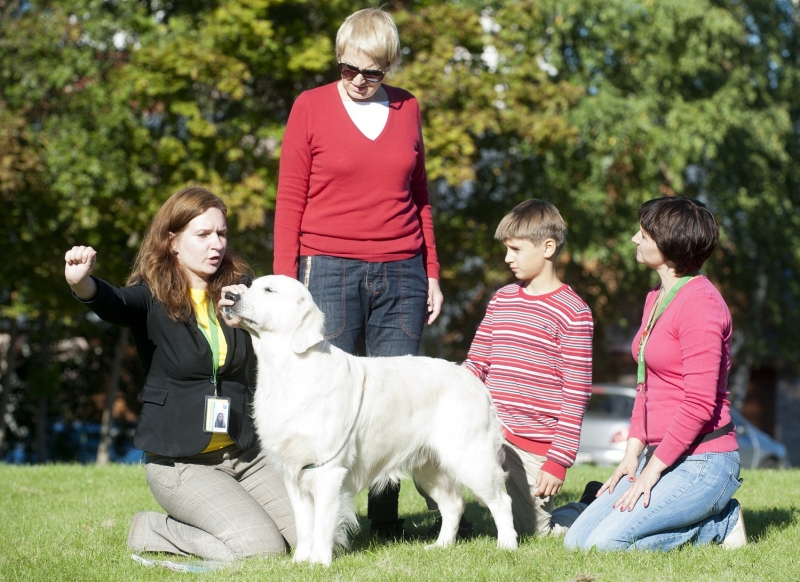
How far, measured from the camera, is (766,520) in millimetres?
5637

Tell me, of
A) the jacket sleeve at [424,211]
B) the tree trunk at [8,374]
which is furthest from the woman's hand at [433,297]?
the tree trunk at [8,374]

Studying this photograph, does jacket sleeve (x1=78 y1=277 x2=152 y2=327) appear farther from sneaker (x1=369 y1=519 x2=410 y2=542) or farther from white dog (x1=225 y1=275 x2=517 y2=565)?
sneaker (x1=369 y1=519 x2=410 y2=542)

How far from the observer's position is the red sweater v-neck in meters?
4.91

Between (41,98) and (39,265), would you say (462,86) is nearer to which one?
(41,98)

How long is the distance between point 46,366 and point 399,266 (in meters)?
15.2

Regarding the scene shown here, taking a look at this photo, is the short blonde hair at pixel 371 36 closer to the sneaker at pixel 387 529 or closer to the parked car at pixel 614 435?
the sneaker at pixel 387 529

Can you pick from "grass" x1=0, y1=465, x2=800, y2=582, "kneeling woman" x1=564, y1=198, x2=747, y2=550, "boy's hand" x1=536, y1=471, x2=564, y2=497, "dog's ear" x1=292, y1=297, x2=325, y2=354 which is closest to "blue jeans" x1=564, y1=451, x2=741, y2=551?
"kneeling woman" x1=564, y1=198, x2=747, y2=550

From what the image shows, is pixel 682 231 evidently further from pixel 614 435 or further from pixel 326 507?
pixel 614 435

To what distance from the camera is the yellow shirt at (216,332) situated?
4906 millimetres

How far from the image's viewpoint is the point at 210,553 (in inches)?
182

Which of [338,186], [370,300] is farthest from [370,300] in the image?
[338,186]

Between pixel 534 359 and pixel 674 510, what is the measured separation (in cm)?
113

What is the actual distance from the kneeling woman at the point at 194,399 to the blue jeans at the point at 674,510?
1698 millimetres

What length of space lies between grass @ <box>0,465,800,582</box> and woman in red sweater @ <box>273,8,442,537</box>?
1205 millimetres
